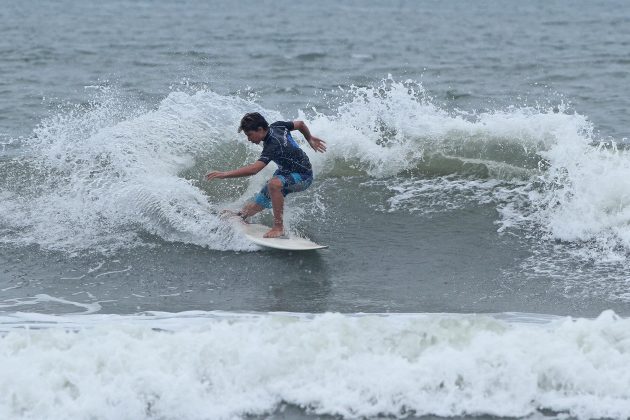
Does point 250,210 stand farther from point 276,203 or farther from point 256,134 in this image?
point 256,134

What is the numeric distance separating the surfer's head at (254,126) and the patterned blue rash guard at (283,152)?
0.50 ft

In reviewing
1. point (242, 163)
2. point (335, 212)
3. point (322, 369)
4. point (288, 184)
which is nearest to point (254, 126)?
point (288, 184)

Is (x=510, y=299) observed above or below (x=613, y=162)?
below

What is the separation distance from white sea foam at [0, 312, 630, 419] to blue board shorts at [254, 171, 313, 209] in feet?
8.60

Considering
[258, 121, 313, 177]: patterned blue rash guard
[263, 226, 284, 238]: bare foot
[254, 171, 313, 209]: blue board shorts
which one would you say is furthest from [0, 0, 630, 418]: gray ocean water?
[258, 121, 313, 177]: patterned blue rash guard

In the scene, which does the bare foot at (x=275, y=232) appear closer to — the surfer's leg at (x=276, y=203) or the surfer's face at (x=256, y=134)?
the surfer's leg at (x=276, y=203)

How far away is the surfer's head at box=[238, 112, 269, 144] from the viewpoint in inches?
354

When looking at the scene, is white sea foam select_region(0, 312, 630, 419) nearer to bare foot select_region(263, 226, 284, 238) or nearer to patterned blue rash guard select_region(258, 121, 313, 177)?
bare foot select_region(263, 226, 284, 238)

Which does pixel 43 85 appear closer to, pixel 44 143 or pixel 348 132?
pixel 44 143

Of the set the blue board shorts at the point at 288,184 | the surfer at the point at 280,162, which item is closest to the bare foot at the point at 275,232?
the surfer at the point at 280,162

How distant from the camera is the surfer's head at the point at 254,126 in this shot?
8992mm

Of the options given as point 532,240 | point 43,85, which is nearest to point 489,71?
point 43,85

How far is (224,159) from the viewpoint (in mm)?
11891

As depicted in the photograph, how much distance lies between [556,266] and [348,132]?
14.3 feet
